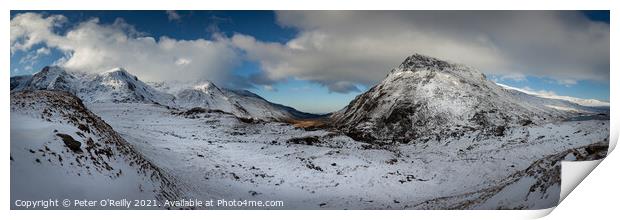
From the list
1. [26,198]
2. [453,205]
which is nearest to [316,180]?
[453,205]

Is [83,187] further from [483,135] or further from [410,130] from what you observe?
[410,130]

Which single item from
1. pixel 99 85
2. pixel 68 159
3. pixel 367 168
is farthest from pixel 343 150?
pixel 99 85

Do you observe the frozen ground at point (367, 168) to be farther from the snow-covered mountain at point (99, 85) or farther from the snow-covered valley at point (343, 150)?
the snow-covered mountain at point (99, 85)

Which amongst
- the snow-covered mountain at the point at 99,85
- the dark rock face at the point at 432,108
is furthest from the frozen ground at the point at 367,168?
the snow-covered mountain at the point at 99,85

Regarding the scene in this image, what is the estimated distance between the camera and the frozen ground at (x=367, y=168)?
2122cm

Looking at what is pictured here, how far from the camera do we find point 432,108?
57219 millimetres

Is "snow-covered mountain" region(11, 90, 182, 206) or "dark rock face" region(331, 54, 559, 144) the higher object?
"dark rock face" region(331, 54, 559, 144)

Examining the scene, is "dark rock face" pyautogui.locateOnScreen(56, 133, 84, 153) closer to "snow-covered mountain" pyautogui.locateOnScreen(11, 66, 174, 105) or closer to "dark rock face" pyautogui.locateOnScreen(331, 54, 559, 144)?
"dark rock face" pyautogui.locateOnScreen(331, 54, 559, 144)

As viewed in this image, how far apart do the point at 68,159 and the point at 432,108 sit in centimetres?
4906

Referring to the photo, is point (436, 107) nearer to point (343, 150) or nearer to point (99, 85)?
point (343, 150)

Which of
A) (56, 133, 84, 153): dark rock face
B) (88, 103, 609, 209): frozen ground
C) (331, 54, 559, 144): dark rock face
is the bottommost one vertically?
(88, 103, 609, 209): frozen ground

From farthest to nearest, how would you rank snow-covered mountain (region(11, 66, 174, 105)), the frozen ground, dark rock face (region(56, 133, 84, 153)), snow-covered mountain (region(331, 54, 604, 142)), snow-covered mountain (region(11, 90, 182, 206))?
1. snow-covered mountain (region(11, 66, 174, 105))
2. snow-covered mountain (region(331, 54, 604, 142))
3. the frozen ground
4. dark rock face (region(56, 133, 84, 153))
5. snow-covered mountain (region(11, 90, 182, 206))

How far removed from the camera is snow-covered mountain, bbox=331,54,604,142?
175ft

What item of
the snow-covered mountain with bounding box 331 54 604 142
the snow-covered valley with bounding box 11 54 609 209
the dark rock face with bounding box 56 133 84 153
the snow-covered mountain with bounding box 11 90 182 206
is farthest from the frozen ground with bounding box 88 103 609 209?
the snow-covered mountain with bounding box 331 54 604 142
